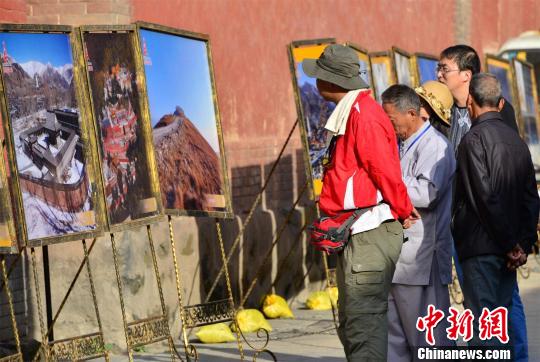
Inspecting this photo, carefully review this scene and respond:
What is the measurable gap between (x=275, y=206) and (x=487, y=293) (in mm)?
5289

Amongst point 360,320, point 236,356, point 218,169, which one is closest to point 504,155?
point 360,320

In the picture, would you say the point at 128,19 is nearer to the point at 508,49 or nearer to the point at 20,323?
the point at 20,323

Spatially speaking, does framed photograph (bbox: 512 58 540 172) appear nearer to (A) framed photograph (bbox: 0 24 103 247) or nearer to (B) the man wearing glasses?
(B) the man wearing glasses

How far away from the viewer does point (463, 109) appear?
25.1ft

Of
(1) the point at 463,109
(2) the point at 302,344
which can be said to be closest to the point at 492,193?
(1) the point at 463,109

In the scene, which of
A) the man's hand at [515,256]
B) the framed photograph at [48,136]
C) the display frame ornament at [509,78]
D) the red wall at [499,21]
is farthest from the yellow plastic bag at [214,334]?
the red wall at [499,21]

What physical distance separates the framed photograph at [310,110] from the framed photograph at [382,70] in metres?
1.15

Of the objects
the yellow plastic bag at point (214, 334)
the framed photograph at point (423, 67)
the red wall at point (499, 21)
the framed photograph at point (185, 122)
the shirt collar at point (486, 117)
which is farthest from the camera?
the red wall at point (499, 21)

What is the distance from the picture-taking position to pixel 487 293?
6.59 m

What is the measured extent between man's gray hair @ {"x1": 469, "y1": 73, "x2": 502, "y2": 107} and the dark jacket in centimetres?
6

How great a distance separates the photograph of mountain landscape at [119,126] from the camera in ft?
25.3

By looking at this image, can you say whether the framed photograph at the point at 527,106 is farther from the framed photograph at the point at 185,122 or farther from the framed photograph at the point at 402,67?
the framed photograph at the point at 185,122

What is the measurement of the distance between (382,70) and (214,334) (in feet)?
10.2

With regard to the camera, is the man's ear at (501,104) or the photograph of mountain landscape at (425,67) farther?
the photograph of mountain landscape at (425,67)
